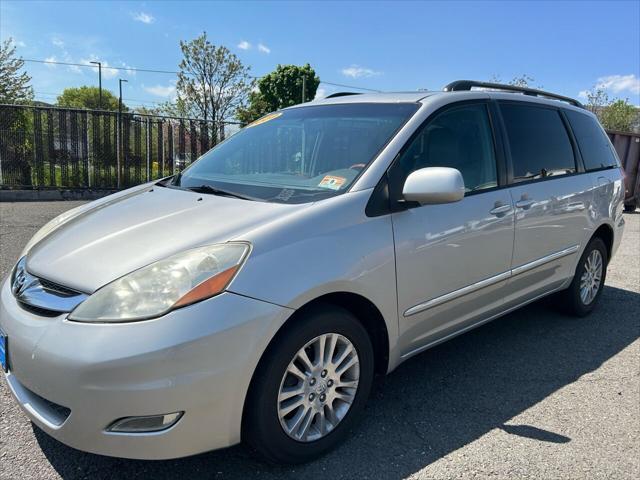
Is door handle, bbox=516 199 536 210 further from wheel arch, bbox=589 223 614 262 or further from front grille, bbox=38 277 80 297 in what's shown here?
front grille, bbox=38 277 80 297

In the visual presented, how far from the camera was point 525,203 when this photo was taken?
3432 millimetres

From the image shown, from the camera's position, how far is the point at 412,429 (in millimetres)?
2719

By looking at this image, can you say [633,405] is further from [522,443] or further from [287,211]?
[287,211]

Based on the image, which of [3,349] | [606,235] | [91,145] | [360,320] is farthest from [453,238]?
[91,145]

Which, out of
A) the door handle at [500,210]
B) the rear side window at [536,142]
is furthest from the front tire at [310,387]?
the rear side window at [536,142]

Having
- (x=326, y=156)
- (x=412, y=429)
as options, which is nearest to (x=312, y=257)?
(x=326, y=156)

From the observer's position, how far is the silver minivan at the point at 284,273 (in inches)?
75.7

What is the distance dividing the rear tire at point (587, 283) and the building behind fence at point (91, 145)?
37.2 ft

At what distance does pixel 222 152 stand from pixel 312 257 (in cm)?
159

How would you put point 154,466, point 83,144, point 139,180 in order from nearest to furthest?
point 154,466, point 83,144, point 139,180

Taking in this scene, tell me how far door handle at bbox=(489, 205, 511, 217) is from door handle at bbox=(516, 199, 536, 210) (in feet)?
0.44

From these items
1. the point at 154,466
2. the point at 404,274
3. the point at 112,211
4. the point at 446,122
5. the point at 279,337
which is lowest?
the point at 154,466

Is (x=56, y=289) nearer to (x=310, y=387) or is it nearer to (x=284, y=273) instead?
(x=284, y=273)

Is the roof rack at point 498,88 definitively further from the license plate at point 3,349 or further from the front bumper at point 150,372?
the license plate at point 3,349
